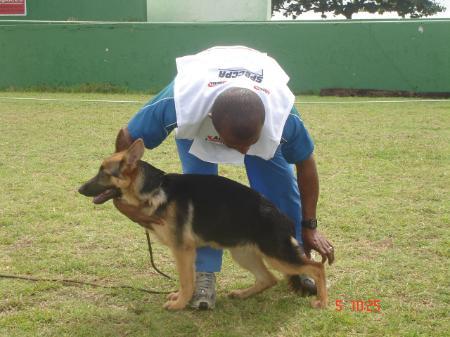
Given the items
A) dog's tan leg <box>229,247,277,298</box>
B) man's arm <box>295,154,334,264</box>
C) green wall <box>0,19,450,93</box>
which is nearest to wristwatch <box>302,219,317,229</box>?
man's arm <box>295,154,334,264</box>

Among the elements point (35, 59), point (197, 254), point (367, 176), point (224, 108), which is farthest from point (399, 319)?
point (35, 59)

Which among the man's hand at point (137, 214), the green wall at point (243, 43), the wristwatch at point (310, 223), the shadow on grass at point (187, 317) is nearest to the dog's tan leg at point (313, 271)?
the shadow on grass at point (187, 317)

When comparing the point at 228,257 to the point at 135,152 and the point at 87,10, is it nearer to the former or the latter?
the point at 135,152

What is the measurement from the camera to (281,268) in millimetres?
3742

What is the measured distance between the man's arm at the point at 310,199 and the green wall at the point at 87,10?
18.0 m

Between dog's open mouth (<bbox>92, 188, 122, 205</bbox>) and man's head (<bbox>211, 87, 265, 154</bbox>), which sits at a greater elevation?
man's head (<bbox>211, 87, 265, 154</bbox>)

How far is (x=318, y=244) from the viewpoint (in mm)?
4023

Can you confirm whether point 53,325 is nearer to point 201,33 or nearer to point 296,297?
point 296,297

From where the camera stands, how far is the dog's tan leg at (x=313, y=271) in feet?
12.3

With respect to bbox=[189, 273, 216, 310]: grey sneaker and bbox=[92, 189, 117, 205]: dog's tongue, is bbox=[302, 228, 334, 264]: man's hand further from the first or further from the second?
bbox=[92, 189, 117, 205]: dog's tongue

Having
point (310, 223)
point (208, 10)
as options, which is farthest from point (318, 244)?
point (208, 10)

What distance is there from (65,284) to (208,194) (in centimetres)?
121

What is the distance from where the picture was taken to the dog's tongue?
3.62 meters
